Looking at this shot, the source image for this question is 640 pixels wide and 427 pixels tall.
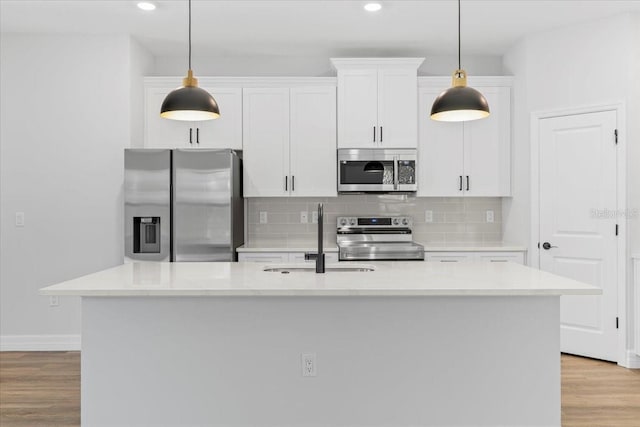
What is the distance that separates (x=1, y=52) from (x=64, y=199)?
1406 mm

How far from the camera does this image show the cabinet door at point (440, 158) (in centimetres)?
459

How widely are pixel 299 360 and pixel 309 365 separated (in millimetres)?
57

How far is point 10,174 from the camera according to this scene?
4262 mm

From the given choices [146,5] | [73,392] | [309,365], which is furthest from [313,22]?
[73,392]

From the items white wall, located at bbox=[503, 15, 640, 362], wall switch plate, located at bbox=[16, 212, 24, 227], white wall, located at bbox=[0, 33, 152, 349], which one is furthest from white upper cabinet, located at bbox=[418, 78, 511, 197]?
wall switch plate, located at bbox=[16, 212, 24, 227]

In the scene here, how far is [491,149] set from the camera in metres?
4.59

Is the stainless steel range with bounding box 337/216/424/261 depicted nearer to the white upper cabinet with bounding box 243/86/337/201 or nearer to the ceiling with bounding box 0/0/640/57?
the white upper cabinet with bounding box 243/86/337/201

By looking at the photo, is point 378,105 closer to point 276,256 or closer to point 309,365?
point 276,256

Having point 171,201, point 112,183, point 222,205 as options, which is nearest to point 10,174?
point 112,183

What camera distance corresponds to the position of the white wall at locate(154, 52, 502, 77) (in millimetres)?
4918

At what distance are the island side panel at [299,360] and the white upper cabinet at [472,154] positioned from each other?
2323mm

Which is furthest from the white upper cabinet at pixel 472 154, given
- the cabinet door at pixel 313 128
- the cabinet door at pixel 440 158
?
the cabinet door at pixel 313 128

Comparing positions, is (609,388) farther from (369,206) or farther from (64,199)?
(64,199)

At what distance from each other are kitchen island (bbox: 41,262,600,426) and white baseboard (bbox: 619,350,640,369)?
1.80 metres
